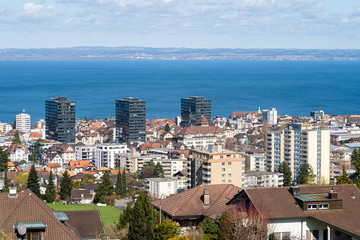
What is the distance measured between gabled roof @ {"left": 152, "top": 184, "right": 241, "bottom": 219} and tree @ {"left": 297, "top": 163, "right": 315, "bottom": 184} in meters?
27.5

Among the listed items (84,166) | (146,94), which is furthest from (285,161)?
(146,94)

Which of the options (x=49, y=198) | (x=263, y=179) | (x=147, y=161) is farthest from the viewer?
(x=147, y=161)

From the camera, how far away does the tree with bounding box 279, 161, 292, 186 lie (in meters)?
45.1

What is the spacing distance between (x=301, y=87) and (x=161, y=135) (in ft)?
304

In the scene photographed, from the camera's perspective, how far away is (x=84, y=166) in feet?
193

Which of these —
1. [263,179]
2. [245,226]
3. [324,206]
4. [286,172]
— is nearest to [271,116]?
[286,172]

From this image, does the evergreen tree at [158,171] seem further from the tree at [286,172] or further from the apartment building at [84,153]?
the apartment building at [84,153]

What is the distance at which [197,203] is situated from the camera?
1747 cm

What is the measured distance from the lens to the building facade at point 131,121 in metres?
77.0

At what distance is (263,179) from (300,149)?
6385 mm

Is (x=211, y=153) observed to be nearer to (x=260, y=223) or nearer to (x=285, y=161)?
(x=285, y=161)

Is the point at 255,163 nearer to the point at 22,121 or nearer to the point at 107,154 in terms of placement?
the point at 107,154

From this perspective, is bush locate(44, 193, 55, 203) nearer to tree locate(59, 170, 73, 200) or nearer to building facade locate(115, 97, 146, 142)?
tree locate(59, 170, 73, 200)

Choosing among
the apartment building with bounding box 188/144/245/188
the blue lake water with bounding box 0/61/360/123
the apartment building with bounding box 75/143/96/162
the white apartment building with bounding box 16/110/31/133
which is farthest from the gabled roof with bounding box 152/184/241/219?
the blue lake water with bounding box 0/61/360/123
